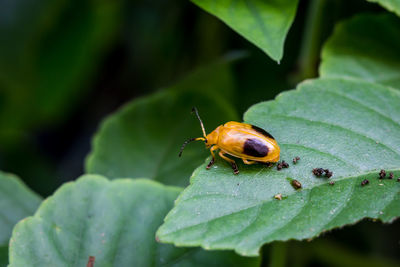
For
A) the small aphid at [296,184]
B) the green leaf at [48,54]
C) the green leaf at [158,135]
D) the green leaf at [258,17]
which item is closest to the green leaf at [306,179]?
the small aphid at [296,184]

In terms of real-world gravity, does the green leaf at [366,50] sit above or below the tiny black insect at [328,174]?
above

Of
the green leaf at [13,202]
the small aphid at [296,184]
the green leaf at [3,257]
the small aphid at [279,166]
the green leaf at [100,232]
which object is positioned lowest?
the green leaf at [3,257]

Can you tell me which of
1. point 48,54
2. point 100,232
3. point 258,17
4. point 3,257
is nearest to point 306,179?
point 258,17

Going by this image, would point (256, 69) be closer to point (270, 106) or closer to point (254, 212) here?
point (270, 106)

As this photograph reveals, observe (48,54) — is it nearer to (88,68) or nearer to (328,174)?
(88,68)

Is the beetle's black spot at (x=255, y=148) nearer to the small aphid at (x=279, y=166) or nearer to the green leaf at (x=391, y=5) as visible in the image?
the small aphid at (x=279, y=166)
